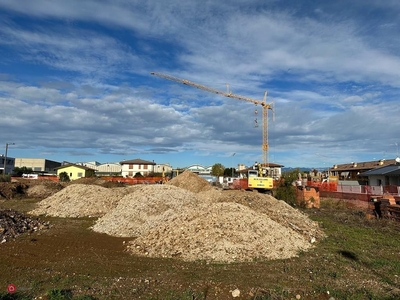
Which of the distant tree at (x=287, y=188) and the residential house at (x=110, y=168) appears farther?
the residential house at (x=110, y=168)

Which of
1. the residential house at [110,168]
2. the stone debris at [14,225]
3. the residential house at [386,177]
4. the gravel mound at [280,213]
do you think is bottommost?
the stone debris at [14,225]

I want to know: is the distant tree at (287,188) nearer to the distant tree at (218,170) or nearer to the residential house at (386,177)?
the residential house at (386,177)

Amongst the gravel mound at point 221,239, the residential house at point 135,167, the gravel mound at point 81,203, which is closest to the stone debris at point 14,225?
the gravel mound at point 81,203

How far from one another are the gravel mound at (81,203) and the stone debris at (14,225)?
3.75 metres

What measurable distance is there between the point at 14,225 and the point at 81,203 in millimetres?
6513

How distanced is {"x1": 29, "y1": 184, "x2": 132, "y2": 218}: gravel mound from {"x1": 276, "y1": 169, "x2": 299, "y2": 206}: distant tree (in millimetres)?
12309

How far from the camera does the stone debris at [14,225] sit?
42.0 feet

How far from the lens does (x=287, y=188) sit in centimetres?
2722

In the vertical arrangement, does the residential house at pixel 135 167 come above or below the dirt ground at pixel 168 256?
above

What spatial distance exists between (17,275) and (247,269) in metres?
5.33

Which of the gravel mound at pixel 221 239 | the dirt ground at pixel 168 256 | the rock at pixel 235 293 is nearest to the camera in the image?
A: the rock at pixel 235 293

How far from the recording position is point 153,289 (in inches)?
267

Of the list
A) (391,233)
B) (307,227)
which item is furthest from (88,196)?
(391,233)

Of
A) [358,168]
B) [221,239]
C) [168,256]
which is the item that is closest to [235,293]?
[221,239]
